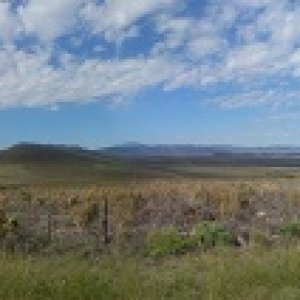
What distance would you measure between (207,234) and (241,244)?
37.8 inches

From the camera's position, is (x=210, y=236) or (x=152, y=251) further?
(x=210, y=236)

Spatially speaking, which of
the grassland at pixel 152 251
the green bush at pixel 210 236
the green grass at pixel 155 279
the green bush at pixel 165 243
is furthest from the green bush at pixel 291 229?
the green grass at pixel 155 279

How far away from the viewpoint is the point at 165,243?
58.3 ft

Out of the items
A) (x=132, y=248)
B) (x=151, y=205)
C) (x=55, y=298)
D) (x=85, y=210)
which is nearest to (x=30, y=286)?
(x=55, y=298)

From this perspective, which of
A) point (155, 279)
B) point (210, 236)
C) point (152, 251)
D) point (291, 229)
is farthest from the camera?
point (291, 229)

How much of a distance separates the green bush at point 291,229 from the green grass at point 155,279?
5445 millimetres

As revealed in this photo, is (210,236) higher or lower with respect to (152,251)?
higher

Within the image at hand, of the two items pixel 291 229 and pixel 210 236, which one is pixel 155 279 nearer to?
pixel 210 236

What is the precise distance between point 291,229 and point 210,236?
2644 mm

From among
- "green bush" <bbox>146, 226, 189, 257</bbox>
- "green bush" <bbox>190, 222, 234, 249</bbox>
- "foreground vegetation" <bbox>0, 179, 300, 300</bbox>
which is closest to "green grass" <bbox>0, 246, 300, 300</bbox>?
"foreground vegetation" <bbox>0, 179, 300, 300</bbox>

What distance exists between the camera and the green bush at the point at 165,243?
17372 mm

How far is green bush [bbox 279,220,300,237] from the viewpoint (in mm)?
19953

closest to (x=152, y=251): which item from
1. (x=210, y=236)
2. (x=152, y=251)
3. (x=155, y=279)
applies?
(x=152, y=251)

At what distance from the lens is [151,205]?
30.9m
